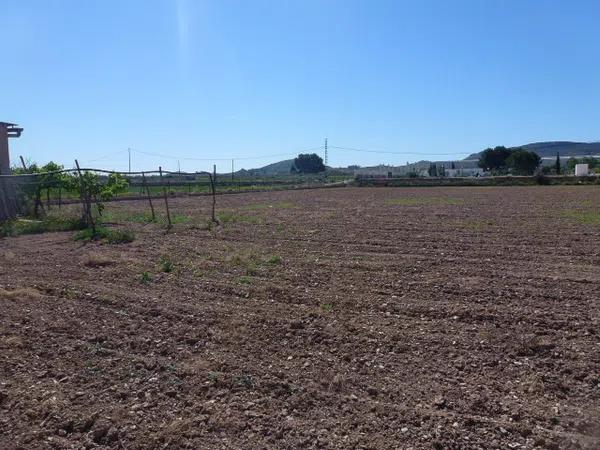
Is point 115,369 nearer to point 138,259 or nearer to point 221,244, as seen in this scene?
point 138,259

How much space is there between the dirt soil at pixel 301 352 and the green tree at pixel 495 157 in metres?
128

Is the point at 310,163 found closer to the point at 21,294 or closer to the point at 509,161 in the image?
the point at 509,161

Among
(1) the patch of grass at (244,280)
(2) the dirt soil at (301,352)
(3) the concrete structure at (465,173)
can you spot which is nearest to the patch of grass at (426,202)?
(2) the dirt soil at (301,352)

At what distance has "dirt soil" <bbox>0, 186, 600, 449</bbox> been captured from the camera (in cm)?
415

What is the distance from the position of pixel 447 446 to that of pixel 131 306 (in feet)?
15.7

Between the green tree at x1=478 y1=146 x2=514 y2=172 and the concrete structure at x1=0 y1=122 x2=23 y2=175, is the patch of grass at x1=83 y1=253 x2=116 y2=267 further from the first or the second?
the green tree at x1=478 y1=146 x2=514 y2=172

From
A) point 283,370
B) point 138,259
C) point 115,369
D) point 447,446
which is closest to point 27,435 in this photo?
point 115,369

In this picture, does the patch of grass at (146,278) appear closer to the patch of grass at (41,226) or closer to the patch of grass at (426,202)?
the patch of grass at (41,226)

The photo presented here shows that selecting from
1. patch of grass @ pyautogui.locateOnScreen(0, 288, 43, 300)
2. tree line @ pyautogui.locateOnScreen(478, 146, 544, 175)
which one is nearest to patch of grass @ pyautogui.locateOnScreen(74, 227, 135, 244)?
patch of grass @ pyautogui.locateOnScreen(0, 288, 43, 300)

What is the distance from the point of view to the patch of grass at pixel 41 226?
647 inches

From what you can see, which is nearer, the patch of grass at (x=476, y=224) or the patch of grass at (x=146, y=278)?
the patch of grass at (x=146, y=278)

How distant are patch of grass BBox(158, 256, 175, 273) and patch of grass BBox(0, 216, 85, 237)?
7132 millimetres

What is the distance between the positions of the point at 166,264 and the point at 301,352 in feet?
17.0

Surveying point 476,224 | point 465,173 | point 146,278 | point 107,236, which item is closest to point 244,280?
point 146,278
